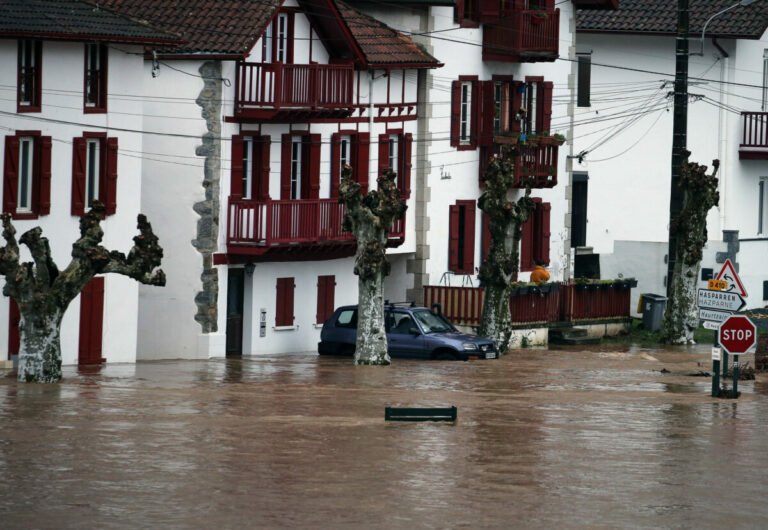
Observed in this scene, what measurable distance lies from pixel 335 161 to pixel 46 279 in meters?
14.3

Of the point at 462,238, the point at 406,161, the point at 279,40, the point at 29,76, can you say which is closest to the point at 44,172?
the point at 29,76

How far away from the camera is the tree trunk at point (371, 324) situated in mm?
39344

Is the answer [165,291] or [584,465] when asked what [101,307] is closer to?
[165,291]

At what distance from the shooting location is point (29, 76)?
121 ft

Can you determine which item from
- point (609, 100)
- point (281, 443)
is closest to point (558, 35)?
point (609, 100)

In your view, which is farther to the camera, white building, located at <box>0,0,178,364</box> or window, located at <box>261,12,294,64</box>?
window, located at <box>261,12,294,64</box>

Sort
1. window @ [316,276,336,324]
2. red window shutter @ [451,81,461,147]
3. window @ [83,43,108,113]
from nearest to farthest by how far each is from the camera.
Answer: window @ [83,43,108,113] → window @ [316,276,336,324] → red window shutter @ [451,81,461,147]

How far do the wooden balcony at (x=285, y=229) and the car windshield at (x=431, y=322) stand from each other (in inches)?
113

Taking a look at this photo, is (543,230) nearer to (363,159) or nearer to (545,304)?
(545,304)

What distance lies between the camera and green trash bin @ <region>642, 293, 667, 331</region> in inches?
2060

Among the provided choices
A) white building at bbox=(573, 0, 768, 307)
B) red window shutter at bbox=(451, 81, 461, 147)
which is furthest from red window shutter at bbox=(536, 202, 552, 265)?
red window shutter at bbox=(451, 81, 461, 147)

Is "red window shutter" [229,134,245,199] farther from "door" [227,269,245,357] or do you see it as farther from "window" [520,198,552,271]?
"window" [520,198,552,271]

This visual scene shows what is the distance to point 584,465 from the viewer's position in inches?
977

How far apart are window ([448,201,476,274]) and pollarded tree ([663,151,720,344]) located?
20.2 ft
